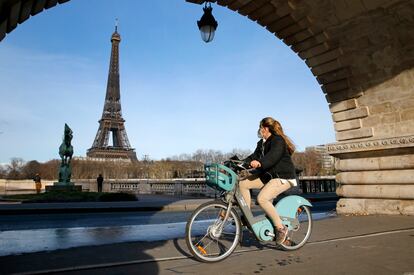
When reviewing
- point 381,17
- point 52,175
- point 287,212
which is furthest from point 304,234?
point 52,175

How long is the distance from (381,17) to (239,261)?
6.77m

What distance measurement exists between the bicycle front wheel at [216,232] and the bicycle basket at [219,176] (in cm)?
21

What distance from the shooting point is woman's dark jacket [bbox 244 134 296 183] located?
4.80 meters

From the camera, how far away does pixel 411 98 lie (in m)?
8.85

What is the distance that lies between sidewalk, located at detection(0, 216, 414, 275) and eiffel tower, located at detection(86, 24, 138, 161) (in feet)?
325

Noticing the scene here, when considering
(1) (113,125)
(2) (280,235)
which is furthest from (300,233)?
(1) (113,125)

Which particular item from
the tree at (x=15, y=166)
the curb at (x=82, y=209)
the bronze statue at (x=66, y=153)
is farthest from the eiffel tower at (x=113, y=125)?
the curb at (x=82, y=209)

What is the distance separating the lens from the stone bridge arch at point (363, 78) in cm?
866

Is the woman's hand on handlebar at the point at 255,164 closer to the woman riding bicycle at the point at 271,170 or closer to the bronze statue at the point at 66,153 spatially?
the woman riding bicycle at the point at 271,170

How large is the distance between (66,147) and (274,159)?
2349 cm

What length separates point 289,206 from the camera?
5.21 m

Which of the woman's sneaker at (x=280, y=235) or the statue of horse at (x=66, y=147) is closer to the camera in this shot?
the woman's sneaker at (x=280, y=235)

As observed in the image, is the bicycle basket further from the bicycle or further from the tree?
the tree

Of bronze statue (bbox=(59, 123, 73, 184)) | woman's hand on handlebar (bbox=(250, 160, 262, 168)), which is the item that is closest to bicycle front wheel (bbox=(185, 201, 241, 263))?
woman's hand on handlebar (bbox=(250, 160, 262, 168))
